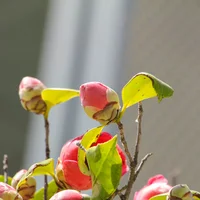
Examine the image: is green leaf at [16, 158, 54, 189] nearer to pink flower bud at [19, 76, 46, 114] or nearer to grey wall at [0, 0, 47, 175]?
pink flower bud at [19, 76, 46, 114]

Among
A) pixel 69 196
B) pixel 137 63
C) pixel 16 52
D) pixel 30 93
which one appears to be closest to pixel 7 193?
pixel 69 196

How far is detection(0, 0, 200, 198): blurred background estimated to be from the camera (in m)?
2.37

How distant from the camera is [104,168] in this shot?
525 mm

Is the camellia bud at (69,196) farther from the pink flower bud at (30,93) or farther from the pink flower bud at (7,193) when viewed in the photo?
the pink flower bud at (30,93)

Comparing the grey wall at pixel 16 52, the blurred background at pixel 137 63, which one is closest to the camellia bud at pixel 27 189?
the blurred background at pixel 137 63

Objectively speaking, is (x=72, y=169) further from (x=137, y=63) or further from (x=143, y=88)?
(x=137, y=63)

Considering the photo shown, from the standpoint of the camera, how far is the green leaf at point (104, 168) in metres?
0.52

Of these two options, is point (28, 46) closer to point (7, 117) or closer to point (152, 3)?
point (7, 117)

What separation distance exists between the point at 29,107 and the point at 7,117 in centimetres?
311

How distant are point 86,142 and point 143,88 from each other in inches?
2.7

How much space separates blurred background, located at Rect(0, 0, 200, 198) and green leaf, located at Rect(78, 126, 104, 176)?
63.9 inches

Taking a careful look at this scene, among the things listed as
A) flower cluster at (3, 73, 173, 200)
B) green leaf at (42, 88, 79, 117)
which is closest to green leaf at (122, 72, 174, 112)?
flower cluster at (3, 73, 173, 200)

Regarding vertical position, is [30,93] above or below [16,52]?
above

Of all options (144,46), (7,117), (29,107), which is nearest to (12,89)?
(7,117)
